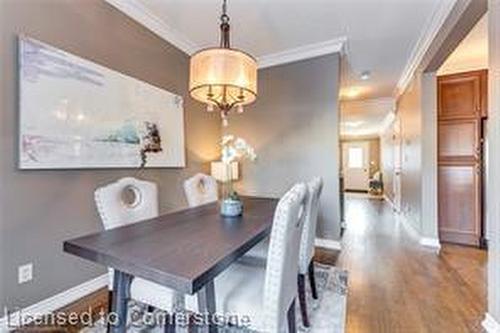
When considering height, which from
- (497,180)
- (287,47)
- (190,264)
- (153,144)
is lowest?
(190,264)

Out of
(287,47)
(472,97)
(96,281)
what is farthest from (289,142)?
(96,281)

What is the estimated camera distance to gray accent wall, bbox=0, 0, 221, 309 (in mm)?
1728

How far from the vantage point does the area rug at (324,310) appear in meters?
1.70

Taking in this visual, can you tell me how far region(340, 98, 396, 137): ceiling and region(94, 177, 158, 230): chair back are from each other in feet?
17.9

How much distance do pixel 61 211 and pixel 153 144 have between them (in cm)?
112

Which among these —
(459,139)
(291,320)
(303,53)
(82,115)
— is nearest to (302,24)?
(303,53)

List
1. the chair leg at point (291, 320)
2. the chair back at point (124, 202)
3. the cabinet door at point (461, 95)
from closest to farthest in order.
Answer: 1. the chair leg at point (291, 320)
2. the chair back at point (124, 202)
3. the cabinet door at point (461, 95)

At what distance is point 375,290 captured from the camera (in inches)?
88.4

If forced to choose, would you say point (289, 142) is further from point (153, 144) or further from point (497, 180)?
point (497, 180)

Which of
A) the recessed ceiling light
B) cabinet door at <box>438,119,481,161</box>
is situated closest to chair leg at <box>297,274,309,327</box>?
cabinet door at <box>438,119,481,161</box>

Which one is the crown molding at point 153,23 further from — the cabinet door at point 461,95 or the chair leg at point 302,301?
the cabinet door at point 461,95

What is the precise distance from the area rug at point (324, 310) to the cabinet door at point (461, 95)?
2690 millimetres

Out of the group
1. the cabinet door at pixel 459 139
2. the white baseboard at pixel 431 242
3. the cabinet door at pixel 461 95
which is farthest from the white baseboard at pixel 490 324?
the cabinet door at pixel 461 95

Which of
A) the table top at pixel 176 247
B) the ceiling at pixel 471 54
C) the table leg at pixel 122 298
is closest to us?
the table top at pixel 176 247
